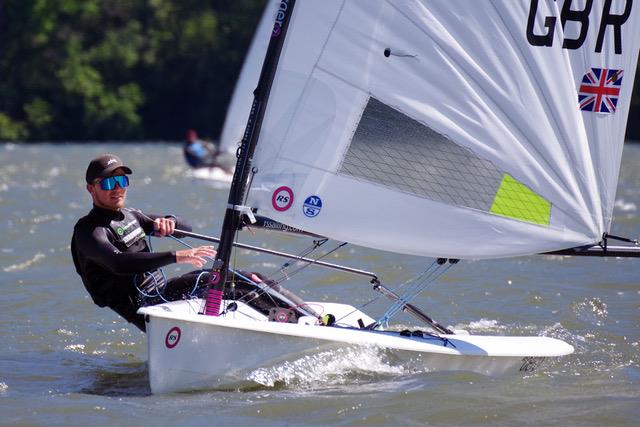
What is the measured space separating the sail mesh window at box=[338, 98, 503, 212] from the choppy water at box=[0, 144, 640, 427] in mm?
795

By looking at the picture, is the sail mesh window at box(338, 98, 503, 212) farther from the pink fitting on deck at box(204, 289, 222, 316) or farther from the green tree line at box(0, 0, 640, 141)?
the green tree line at box(0, 0, 640, 141)

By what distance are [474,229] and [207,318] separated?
51.5 inches

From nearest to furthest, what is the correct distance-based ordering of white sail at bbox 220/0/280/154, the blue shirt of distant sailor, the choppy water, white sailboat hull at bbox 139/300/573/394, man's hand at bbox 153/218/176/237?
the choppy water, white sailboat hull at bbox 139/300/573/394, man's hand at bbox 153/218/176/237, white sail at bbox 220/0/280/154, the blue shirt of distant sailor

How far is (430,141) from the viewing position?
5.34 m

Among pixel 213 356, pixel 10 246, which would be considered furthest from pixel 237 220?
pixel 10 246

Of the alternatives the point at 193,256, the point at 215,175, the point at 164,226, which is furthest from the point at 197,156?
the point at 193,256

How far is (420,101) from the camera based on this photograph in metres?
5.29

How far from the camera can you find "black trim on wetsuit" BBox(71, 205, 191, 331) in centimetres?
507

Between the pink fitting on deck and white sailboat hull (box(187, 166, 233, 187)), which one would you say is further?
white sailboat hull (box(187, 166, 233, 187))

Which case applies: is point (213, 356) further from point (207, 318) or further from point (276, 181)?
point (276, 181)

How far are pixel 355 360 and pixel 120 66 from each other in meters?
29.7

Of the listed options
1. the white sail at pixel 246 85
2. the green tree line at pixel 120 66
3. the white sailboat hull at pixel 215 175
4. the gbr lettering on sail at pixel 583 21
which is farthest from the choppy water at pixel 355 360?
the green tree line at pixel 120 66

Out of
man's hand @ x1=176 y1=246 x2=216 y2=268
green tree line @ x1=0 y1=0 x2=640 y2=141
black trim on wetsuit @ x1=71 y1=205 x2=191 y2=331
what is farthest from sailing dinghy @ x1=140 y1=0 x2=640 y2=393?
A: green tree line @ x1=0 y1=0 x2=640 y2=141

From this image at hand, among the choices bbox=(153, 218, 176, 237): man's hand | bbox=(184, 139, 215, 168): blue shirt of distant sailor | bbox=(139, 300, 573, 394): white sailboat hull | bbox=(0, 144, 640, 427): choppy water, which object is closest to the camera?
bbox=(0, 144, 640, 427): choppy water
